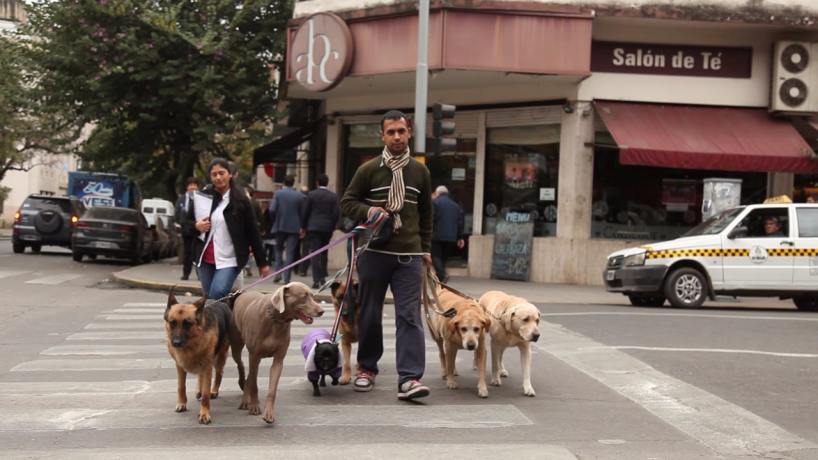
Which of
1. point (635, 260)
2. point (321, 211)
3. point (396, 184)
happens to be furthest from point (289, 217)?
point (396, 184)

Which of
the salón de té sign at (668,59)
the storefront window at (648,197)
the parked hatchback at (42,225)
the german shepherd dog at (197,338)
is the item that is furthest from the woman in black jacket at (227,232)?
the parked hatchback at (42,225)

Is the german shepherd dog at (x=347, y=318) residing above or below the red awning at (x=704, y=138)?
below

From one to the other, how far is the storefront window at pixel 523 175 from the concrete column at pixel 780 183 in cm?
481

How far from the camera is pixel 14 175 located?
67750 mm

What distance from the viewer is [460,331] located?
293 inches

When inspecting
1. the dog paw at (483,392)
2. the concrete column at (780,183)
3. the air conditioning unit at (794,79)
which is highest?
the air conditioning unit at (794,79)

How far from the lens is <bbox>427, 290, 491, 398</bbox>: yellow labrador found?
7.38 meters

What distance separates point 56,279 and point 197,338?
14.4 meters

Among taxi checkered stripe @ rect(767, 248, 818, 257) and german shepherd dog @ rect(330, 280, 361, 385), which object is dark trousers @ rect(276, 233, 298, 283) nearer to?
taxi checkered stripe @ rect(767, 248, 818, 257)

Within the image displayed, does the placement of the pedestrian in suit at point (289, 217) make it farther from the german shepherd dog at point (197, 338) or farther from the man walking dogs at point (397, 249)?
the german shepherd dog at point (197, 338)

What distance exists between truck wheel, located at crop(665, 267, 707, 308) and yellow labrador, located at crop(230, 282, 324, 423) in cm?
1048

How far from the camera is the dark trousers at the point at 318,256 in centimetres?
1717

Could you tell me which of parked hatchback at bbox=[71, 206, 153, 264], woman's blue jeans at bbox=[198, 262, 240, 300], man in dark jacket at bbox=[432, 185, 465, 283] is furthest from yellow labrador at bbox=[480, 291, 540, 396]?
parked hatchback at bbox=[71, 206, 153, 264]

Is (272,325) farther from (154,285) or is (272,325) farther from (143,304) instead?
(154,285)
